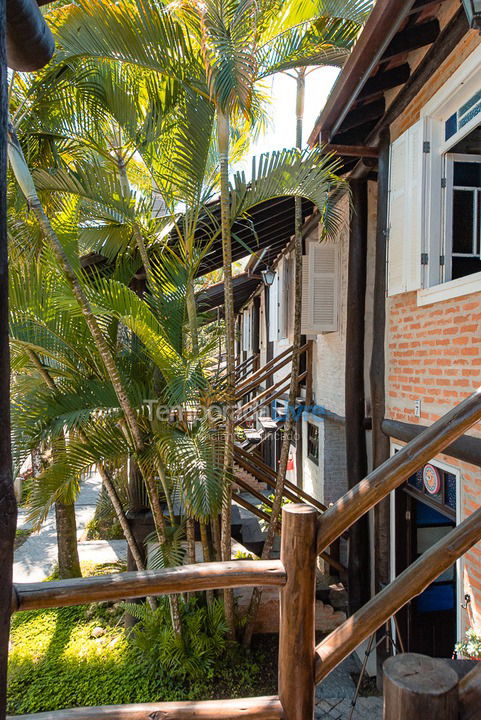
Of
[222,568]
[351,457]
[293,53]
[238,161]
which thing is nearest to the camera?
[222,568]

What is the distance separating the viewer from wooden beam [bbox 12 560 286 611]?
1674mm

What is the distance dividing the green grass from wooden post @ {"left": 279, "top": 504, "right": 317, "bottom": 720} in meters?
3.13

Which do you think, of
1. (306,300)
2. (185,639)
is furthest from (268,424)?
(185,639)

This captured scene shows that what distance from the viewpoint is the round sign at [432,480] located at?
384cm

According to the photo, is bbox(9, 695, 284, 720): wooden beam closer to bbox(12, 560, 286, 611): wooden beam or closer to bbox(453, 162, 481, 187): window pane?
bbox(12, 560, 286, 611): wooden beam

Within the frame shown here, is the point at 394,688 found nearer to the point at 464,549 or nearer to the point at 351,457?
the point at 464,549

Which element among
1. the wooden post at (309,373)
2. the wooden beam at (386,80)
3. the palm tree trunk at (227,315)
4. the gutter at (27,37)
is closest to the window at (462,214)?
the wooden beam at (386,80)

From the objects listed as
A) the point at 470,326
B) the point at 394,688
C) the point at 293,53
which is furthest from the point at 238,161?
the point at 394,688

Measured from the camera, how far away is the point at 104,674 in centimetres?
463

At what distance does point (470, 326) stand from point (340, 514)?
207 centimetres

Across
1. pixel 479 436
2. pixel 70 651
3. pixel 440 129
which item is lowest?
pixel 70 651

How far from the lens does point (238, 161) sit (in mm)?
4965

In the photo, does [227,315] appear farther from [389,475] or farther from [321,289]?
[321,289]

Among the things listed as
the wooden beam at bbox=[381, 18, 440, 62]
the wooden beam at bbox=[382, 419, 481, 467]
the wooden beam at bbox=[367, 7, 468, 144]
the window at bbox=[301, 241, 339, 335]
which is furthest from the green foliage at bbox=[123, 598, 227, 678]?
the wooden beam at bbox=[381, 18, 440, 62]
